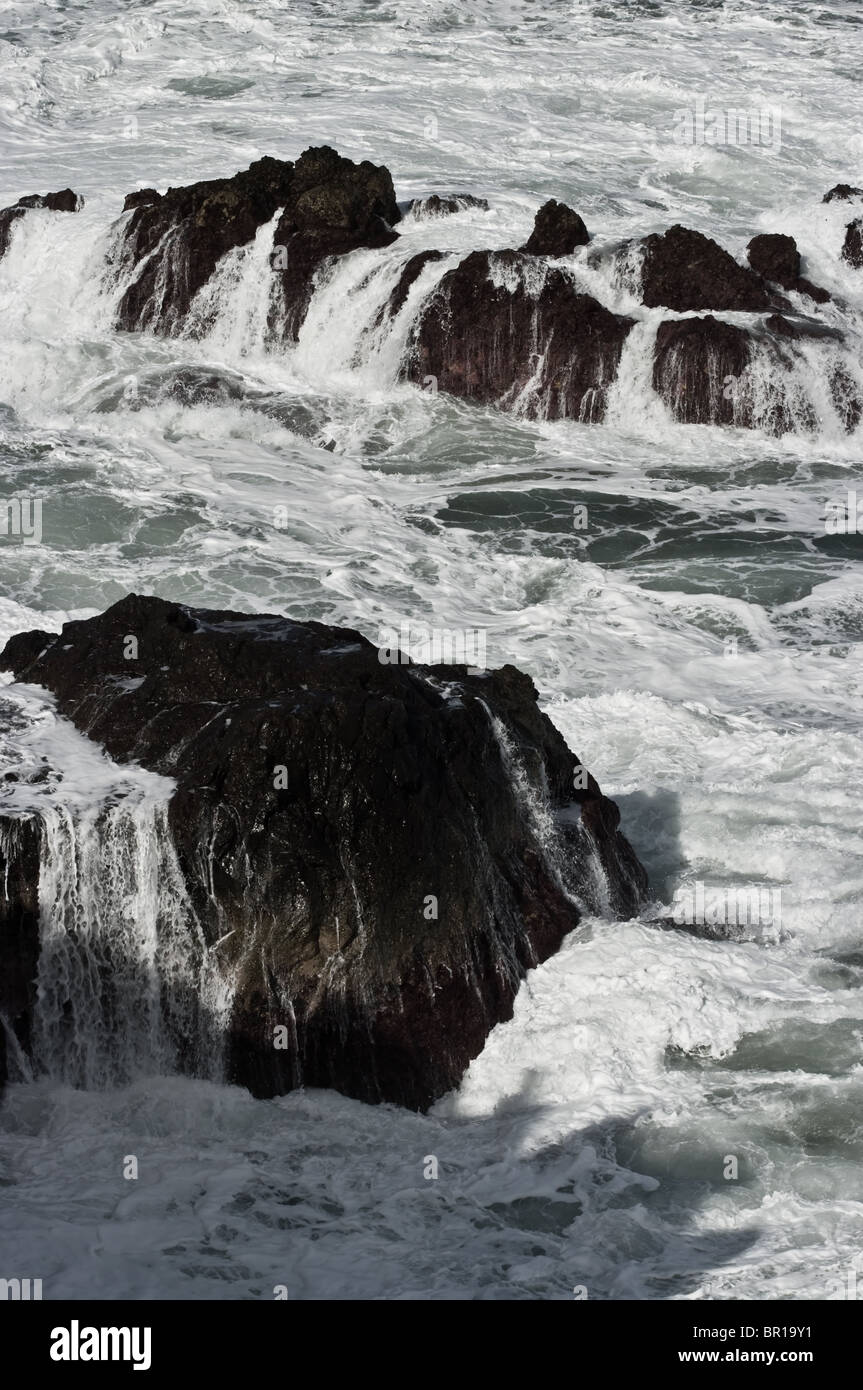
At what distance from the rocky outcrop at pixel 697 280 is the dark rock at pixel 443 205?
14.2ft

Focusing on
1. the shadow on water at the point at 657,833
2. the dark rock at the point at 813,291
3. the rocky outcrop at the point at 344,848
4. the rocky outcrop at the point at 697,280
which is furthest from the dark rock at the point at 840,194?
the rocky outcrop at the point at 344,848

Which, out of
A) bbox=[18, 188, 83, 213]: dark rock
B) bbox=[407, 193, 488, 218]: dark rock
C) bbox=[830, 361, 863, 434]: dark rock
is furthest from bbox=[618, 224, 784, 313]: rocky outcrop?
bbox=[18, 188, 83, 213]: dark rock

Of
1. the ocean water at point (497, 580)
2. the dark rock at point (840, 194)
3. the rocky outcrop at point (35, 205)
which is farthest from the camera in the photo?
the rocky outcrop at point (35, 205)

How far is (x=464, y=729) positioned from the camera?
1060 cm

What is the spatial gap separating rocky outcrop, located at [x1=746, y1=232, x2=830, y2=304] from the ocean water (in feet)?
1.87

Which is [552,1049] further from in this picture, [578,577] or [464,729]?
[578,577]

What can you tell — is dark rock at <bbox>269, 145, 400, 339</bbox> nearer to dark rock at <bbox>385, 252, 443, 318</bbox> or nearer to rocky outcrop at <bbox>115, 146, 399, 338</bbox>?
rocky outcrop at <bbox>115, 146, 399, 338</bbox>

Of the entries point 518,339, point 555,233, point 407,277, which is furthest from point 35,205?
point 518,339

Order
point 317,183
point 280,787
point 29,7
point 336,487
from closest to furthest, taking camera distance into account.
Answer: point 280,787 → point 336,487 → point 317,183 → point 29,7

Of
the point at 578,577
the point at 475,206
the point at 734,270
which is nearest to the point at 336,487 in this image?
the point at 578,577

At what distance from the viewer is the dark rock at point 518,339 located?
78.8 ft

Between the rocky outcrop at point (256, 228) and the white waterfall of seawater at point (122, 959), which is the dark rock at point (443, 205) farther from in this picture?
the white waterfall of seawater at point (122, 959)

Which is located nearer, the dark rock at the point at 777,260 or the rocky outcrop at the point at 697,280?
the rocky outcrop at the point at 697,280
